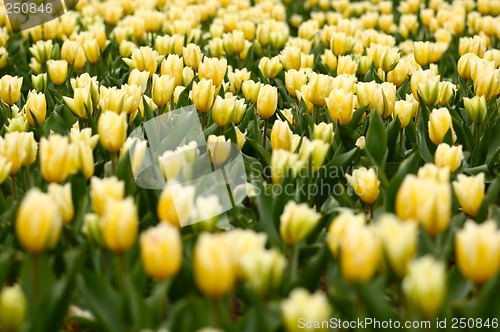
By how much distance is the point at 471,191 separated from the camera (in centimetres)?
254

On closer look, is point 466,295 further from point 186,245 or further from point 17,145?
point 17,145

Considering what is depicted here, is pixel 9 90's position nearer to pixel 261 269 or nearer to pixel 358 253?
pixel 261 269

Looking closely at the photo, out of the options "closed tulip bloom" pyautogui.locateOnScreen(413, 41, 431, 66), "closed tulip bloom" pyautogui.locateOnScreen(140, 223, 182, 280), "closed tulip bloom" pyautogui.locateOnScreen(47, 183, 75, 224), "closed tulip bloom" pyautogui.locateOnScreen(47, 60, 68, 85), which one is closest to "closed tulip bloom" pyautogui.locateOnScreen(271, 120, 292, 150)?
"closed tulip bloom" pyautogui.locateOnScreen(47, 183, 75, 224)


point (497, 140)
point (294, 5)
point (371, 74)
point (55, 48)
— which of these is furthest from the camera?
point (294, 5)

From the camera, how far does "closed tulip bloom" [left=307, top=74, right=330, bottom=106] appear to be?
11.6 feet

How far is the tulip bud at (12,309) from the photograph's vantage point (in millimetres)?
1913

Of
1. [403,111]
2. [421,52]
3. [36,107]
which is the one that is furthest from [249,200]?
[421,52]

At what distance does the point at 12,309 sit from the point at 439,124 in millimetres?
1999

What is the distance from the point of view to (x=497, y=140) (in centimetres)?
340

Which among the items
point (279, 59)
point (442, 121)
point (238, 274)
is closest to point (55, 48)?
point (279, 59)

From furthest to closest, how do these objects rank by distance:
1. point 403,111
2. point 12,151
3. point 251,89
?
point 251,89
point 403,111
point 12,151

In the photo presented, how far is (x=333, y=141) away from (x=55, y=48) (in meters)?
A: 2.59

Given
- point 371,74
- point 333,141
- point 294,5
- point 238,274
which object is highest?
point 238,274

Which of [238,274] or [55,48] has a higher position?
[238,274]
